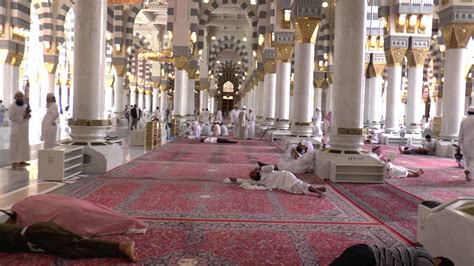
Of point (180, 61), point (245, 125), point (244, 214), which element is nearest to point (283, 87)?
point (245, 125)

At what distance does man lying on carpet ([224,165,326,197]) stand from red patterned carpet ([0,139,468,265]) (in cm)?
15

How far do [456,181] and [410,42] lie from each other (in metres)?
6.70

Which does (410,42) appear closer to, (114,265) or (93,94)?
(93,94)

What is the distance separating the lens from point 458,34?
9445 mm

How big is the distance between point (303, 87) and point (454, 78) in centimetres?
302

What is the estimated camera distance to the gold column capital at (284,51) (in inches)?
492

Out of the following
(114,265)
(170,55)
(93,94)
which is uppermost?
(170,55)


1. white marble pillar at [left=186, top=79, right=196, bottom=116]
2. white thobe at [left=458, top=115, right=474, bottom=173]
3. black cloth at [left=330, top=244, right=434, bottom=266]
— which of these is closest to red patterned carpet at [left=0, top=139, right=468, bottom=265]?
white thobe at [left=458, top=115, right=474, bottom=173]

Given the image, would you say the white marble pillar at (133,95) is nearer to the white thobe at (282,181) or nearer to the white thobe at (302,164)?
the white thobe at (302,164)

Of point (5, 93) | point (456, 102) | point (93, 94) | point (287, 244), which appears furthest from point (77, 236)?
point (5, 93)

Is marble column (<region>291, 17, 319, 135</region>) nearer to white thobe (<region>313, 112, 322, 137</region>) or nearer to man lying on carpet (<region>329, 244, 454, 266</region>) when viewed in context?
white thobe (<region>313, 112, 322, 137</region>)

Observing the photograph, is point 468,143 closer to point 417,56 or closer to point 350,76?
Result: point 350,76

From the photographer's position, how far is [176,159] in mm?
8023

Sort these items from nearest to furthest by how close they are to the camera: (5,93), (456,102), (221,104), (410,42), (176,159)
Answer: (176,159)
(456,102)
(410,42)
(5,93)
(221,104)
